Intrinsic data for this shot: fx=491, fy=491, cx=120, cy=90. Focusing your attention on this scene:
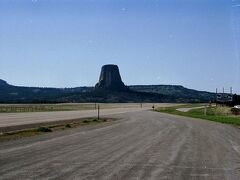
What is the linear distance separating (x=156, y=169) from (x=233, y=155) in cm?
524

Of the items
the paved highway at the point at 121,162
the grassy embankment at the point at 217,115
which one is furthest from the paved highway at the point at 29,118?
the paved highway at the point at 121,162

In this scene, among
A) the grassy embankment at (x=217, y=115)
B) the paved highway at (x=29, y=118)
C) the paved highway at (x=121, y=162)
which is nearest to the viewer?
the paved highway at (x=121, y=162)

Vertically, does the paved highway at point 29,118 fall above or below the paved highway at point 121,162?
below

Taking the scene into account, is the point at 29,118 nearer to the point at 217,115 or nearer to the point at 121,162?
the point at 217,115

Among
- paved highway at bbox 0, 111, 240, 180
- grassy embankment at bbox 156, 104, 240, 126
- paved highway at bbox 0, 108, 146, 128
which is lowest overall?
paved highway at bbox 0, 108, 146, 128

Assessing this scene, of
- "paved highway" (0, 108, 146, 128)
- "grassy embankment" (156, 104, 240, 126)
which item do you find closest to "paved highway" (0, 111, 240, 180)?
"paved highway" (0, 108, 146, 128)

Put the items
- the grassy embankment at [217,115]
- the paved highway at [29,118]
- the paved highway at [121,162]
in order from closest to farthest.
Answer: the paved highway at [121,162] → the paved highway at [29,118] → the grassy embankment at [217,115]

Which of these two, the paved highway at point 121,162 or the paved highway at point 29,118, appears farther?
the paved highway at point 29,118

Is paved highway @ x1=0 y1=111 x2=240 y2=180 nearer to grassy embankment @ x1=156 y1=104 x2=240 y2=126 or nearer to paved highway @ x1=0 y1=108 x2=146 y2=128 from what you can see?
paved highway @ x1=0 y1=108 x2=146 y2=128

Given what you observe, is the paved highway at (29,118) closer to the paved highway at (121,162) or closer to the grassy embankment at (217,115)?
the grassy embankment at (217,115)

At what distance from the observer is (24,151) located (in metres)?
17.5

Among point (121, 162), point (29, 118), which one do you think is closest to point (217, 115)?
point (29, 118)

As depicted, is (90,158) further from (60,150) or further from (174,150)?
(174,150)

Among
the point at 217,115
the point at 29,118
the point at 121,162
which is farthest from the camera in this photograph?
the point at 217,115
